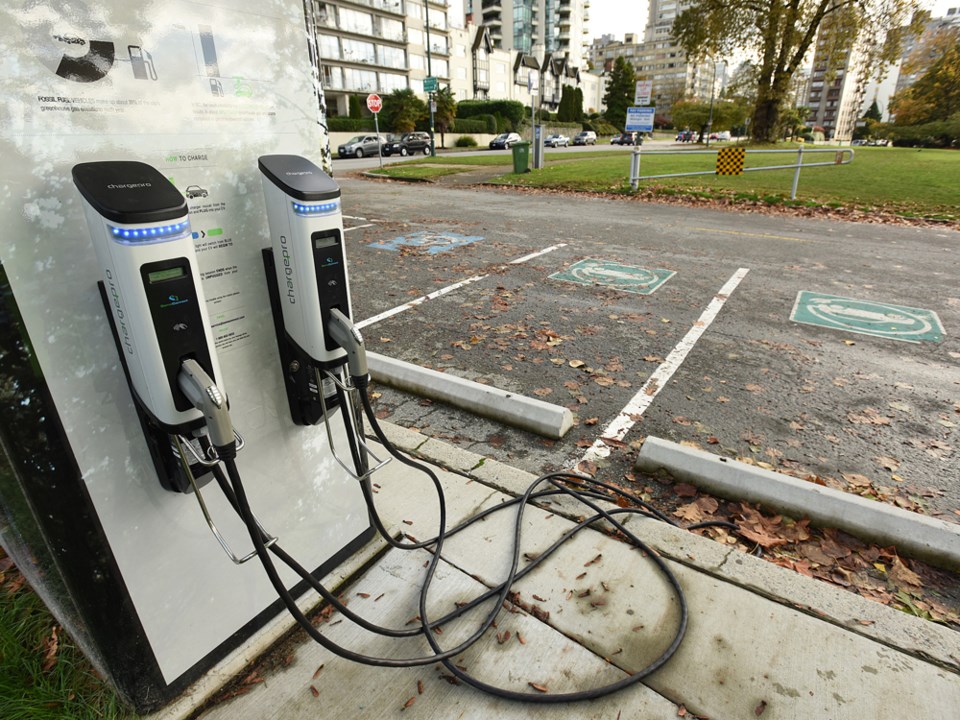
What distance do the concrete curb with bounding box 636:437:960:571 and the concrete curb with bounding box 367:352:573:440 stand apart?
1.90 ft

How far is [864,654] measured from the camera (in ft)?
6.61

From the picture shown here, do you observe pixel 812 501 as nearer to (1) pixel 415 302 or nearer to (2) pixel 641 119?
(1) pixel 415 302

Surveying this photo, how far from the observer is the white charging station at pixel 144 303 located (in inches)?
51.1

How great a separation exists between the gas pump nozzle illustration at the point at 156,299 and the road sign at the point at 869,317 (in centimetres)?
568

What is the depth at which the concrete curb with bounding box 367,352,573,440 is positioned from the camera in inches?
140

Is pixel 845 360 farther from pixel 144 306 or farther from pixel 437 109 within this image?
pixel 437 109

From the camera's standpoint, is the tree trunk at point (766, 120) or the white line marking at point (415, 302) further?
the tree trunk at point (766, 120)

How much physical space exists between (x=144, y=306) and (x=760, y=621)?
7.76 feet

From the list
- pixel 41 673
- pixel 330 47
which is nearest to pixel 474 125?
pixel 330 47

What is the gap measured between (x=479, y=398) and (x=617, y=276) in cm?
402

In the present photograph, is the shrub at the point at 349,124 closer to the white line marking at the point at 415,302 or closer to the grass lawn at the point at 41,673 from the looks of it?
the white line marking at the point at 415,302

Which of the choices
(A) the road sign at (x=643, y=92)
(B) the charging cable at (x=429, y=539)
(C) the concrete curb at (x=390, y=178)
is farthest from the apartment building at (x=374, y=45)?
(B) the charging cable at (x=429, y=539)

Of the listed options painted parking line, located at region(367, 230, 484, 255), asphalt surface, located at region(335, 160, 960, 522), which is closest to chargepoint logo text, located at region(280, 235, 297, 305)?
asphalt surface, located at region(335, 160, 960, 522)

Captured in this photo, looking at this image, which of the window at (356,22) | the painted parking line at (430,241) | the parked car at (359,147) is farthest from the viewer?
the window at (356,22)
